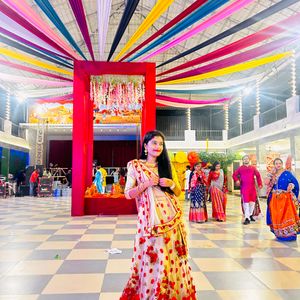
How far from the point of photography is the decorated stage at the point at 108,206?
656cm

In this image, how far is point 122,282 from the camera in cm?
252

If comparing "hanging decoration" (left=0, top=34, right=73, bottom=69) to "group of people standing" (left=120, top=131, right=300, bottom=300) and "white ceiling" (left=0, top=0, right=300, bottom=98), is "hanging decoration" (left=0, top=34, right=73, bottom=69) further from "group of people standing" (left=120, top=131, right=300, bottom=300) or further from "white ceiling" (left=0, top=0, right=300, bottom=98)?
"group of people standing" (left=120, top=131, right=300, bottom=300)

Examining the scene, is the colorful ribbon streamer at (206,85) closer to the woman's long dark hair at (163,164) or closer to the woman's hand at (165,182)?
the woman's long dark hair at (163,164)

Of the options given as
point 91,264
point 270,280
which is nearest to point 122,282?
point 91,264

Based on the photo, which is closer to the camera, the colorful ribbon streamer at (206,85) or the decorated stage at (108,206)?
the decorated stage at (108,206)

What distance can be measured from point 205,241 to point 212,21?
3155 millimetres

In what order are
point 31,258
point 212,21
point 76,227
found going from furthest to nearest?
point 76,227, point 212,21, point 31,258

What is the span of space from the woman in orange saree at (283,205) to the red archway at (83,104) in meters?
2.88

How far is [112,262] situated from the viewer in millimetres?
3082

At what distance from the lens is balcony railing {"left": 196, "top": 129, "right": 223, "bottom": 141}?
17578 millimetres

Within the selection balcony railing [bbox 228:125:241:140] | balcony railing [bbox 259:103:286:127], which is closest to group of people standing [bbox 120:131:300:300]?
balcony railing [bbox 259:103:286:127]

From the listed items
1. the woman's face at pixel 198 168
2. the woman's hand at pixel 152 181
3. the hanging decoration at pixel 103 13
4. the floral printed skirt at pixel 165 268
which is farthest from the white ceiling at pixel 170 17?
the floral printed skirt at pixel 165 268

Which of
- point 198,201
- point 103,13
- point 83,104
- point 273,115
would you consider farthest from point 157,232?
point 273,115

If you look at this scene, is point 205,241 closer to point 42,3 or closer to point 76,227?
point 76,227
